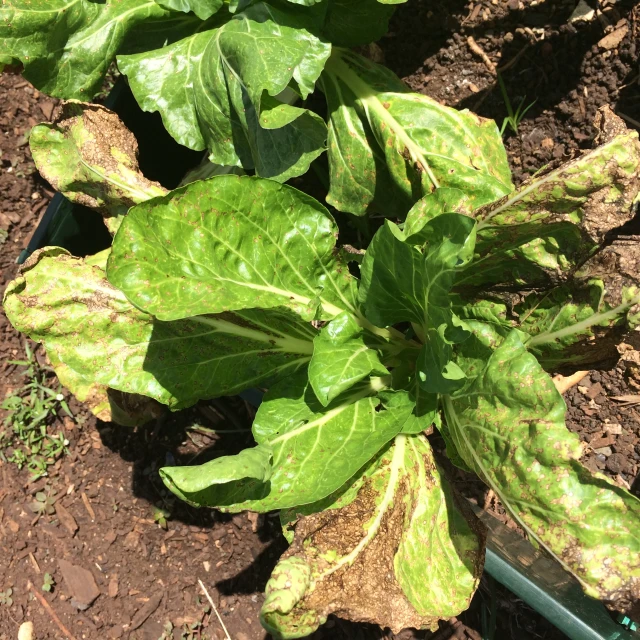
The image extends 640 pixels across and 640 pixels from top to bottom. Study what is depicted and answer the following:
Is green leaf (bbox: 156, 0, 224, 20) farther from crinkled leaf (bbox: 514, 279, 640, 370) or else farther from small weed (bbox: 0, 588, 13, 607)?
small weed (bbox: 0, 588, 13, 607)

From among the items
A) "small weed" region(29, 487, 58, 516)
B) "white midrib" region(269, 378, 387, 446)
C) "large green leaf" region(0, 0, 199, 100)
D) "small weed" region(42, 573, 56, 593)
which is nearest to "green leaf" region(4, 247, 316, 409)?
"white midrib" region(269, 378, 387, 446)

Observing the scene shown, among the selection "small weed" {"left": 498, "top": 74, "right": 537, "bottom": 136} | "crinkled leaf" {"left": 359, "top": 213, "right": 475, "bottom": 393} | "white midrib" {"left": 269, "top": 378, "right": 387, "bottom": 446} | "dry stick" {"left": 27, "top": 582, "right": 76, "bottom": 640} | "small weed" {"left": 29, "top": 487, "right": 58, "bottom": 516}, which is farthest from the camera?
"small weed" {"left": 29, "top": 487, "right": 58, "bottom": 516}

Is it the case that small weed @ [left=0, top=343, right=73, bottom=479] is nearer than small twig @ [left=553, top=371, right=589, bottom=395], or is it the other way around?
small twig @ [left=553, top=371, right=589, bottom=395]

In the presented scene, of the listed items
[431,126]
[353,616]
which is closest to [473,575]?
[353,616]

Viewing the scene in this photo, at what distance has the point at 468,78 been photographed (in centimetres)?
272

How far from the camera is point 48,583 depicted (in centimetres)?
285

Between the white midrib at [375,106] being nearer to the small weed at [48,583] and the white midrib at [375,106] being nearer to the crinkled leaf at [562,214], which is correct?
the crinkled leaf at [562,214]

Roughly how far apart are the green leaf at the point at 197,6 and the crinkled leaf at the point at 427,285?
94 centimetres

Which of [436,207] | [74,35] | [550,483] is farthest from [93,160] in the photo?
[550,483]

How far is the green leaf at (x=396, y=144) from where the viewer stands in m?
2.10

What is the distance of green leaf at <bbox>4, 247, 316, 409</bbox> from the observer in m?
1.99

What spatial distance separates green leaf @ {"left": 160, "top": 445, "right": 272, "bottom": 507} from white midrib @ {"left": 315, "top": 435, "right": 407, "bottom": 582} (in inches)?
11.0

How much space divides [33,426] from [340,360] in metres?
1.77

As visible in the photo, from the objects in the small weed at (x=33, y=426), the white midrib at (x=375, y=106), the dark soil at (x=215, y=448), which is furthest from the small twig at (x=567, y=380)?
the small weed at (x=33, y=426)
